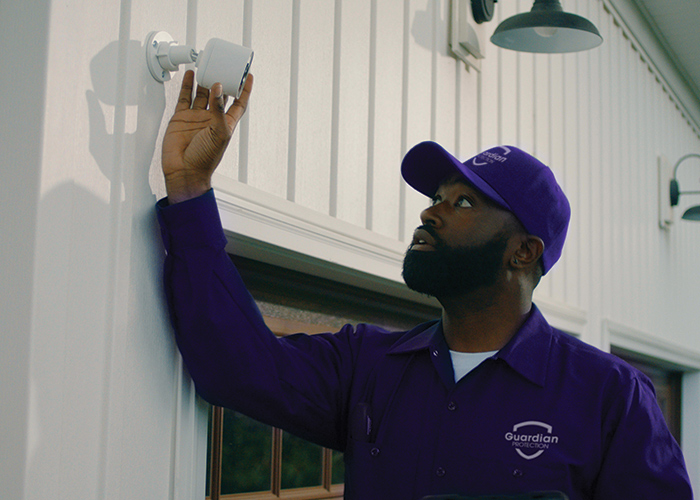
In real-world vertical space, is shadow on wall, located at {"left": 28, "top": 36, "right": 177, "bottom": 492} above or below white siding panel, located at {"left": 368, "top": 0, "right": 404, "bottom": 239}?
below

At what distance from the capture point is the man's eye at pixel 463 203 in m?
1.73

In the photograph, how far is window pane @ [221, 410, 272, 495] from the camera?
1.79 meters

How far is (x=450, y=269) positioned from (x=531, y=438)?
0.38m

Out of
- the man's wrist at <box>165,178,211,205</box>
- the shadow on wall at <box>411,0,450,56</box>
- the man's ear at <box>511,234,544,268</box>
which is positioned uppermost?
the shadow on wall at <box>411,0,450,56</box>

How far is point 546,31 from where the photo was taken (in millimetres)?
2531

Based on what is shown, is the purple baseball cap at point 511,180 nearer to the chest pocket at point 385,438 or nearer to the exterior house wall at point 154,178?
the exterior house wall at point 154,178

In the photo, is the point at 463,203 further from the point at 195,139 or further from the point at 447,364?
the point at 195,139

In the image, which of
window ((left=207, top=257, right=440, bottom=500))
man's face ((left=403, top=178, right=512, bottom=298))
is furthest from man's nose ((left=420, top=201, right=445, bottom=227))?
window ((left=207, top=257, right=440, bottom=500))

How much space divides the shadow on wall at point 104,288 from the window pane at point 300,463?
65cm

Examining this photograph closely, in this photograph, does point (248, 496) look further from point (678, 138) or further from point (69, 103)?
point (678, 138)

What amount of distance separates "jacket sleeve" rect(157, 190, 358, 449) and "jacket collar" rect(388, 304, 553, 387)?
234mm

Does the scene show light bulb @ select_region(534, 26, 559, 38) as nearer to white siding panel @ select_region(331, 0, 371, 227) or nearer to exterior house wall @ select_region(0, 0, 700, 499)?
exterior house wall @ select_region(0, 0, 700, 499)

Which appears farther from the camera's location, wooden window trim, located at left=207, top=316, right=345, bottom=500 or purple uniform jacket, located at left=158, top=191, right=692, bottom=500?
wooden window trim, located at left=207, top=316, right=345, bottom=500

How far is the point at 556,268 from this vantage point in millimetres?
3107
